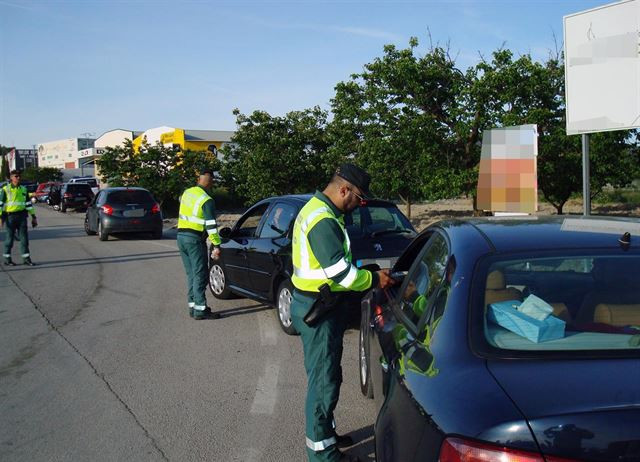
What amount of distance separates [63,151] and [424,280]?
10584 cm

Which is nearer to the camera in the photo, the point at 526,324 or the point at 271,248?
the point at 526,324

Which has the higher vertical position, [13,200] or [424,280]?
[13,200]

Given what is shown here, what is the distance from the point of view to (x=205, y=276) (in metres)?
7.85

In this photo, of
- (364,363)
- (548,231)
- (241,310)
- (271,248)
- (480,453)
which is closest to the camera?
(480,453)

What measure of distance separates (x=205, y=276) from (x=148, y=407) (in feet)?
10.0

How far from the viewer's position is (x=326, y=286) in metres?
3.52

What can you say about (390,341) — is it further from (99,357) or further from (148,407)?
(99,357)

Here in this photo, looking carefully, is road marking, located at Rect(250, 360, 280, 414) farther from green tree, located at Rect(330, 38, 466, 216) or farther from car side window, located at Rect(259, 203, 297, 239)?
green tree, located at Rect(330, 38, 466, 216)

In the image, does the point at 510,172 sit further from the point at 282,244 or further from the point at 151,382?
the point at 151,382

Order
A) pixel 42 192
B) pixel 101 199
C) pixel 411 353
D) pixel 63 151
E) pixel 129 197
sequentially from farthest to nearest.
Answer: pixel 63 151 → pixel 42 192 → pixel 101 199 → pixel 129 197 → pixel 411 353

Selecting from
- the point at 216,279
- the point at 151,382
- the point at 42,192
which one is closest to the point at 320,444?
the point at 151,382

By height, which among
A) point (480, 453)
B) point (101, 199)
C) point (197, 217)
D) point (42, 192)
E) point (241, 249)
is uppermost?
point (42, 192)

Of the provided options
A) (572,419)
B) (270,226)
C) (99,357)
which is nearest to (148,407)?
(99,357)

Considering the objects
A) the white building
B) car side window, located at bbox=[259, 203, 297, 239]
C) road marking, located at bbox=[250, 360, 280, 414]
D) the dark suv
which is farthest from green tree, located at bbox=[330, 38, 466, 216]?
the white building
